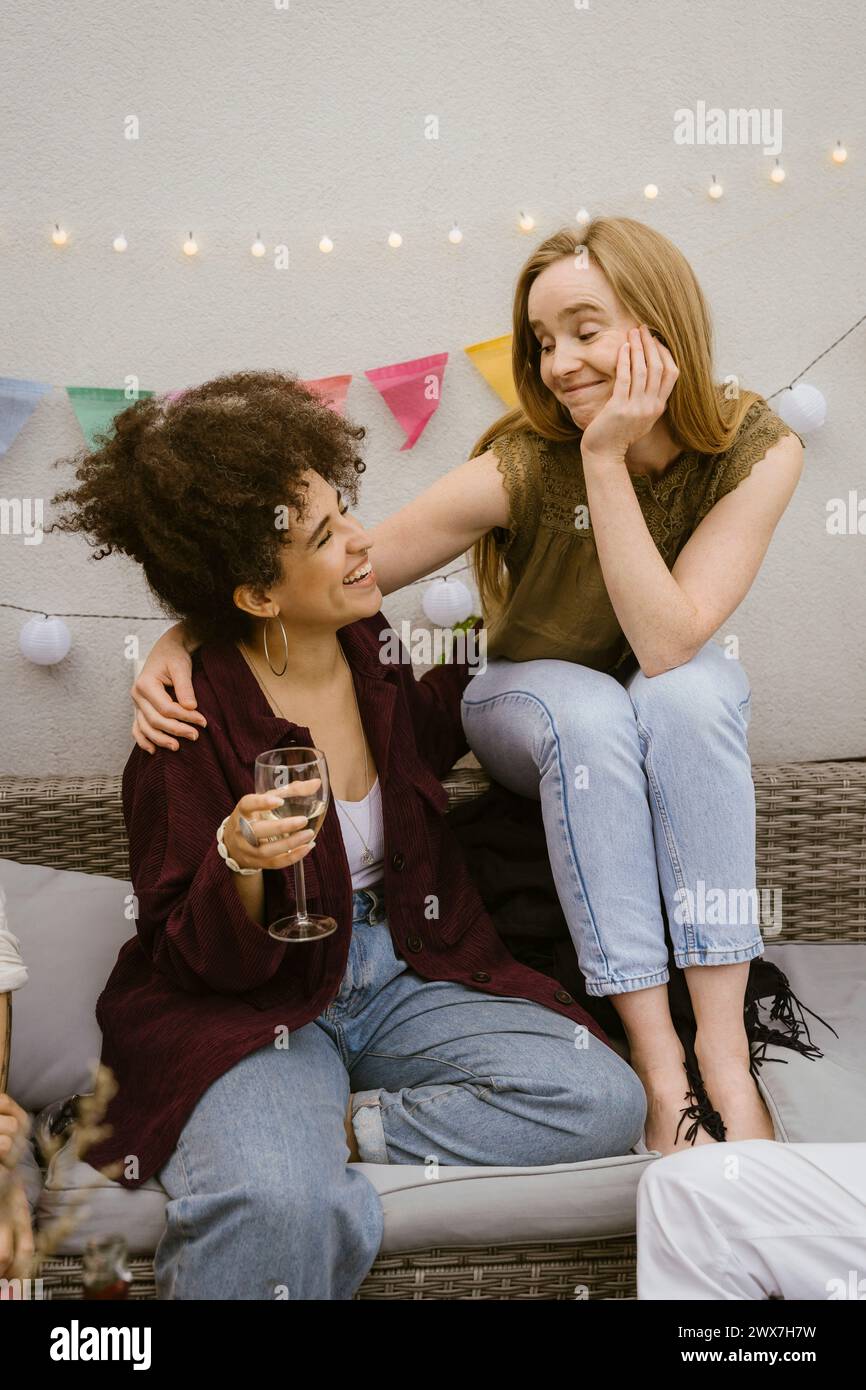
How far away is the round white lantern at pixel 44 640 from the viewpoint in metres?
2.37

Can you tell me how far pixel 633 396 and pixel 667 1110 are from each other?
94 cm

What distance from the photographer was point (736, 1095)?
166 centimetres

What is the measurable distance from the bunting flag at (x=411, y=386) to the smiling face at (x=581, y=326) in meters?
0.56

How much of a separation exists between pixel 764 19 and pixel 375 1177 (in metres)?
2.11

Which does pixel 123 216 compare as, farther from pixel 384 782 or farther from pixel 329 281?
pixel 384 782

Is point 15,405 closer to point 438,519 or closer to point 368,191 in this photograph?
point 368,191

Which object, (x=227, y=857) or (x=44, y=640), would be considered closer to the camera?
(x=227, y=857)

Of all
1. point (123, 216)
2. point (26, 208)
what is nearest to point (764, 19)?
point (123, 216)

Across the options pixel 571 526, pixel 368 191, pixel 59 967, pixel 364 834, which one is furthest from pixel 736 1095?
pixel 368 191

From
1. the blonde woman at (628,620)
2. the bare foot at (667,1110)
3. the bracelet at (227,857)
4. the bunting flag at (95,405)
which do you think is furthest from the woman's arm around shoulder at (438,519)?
the bare foot at (667,1110)

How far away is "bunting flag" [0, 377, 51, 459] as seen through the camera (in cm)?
233

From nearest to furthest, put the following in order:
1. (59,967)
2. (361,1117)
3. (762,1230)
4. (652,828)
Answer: (762,1230) → (361,1117) → (652,828) → (59,967)

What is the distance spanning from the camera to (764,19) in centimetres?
238
